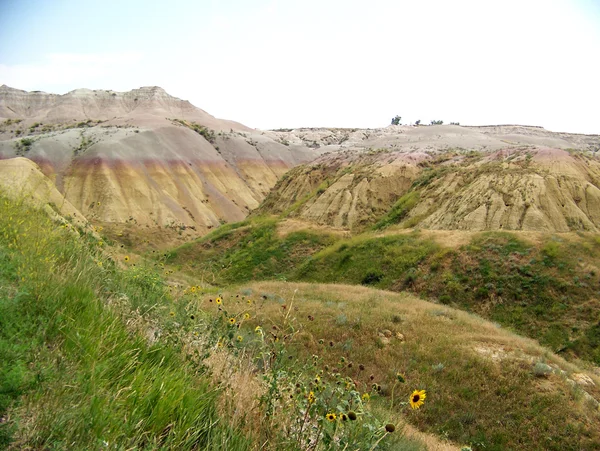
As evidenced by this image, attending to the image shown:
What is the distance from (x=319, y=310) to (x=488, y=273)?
8228 mm

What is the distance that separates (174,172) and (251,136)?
92.1 ft

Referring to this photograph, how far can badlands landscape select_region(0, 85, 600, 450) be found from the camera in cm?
288

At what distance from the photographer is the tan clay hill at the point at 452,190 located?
2356 centimetres

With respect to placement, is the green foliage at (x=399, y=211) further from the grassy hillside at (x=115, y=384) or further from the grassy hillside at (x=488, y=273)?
the grassy hillside at (x=115, y=384)

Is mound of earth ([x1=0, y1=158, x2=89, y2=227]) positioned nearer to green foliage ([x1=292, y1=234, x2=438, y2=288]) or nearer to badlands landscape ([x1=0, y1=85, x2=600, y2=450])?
badlands landscape ([x1=0, y1=85, x2=600, y2=450])

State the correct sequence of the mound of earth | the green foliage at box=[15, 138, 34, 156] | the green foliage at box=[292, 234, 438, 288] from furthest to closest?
the green foliage at box=[15, 138, 34, 156] → the green foliage at box=[292, 234, 438, 288] → the mound of earth

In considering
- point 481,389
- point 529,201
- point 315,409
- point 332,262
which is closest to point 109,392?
point 315,409

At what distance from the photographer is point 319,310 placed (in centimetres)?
1362

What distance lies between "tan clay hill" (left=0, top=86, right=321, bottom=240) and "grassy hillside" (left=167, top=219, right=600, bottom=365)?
66.1 feet

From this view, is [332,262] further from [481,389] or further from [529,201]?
[481,389]

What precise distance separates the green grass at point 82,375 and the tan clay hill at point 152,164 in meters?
33.2

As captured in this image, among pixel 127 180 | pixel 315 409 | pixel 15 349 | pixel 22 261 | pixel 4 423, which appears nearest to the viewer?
pixel 4 423

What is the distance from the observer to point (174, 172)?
56875 millimetres

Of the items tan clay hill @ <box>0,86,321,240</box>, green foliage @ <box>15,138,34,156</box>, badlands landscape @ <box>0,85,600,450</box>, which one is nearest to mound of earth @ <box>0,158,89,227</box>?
badlands landscape @ <box>0,85,600,450</box>
